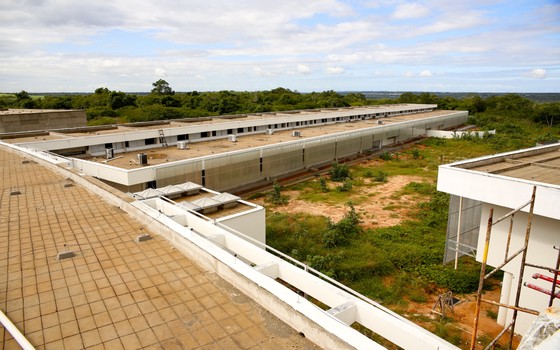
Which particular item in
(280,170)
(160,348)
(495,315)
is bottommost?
(495,315)

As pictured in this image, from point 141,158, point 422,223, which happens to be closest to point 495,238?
point 422,223

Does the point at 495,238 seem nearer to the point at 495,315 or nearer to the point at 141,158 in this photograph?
the point at 495,315

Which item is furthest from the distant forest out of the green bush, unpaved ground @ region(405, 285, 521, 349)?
unpaved ground @ region(405, 285, 521, 349)

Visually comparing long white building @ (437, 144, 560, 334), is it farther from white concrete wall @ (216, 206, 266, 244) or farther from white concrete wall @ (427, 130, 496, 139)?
white concrete wall @ (427, 130, 496, 139)

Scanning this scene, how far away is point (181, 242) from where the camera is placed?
29.1 ft

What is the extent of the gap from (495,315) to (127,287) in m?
12.8

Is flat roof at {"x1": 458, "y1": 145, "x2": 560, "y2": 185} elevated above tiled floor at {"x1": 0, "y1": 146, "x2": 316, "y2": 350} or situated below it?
above

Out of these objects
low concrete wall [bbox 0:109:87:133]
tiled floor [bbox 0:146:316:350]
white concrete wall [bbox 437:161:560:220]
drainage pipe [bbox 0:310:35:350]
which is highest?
low concrete wall [bbox 0:109:87:133]

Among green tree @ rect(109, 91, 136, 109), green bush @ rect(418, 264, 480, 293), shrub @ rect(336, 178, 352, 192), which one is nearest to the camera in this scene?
green bush @ rect(418, 264, 480, 293)

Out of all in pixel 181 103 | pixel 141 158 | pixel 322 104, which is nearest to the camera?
pixel 141 158

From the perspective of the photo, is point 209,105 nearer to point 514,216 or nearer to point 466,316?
point 466,316

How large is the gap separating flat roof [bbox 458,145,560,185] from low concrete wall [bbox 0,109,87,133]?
116 feet

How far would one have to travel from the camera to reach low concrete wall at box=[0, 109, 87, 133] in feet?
105

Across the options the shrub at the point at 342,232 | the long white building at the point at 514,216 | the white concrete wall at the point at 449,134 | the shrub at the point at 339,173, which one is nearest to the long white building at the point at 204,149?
the shrub at the point at 339,173
